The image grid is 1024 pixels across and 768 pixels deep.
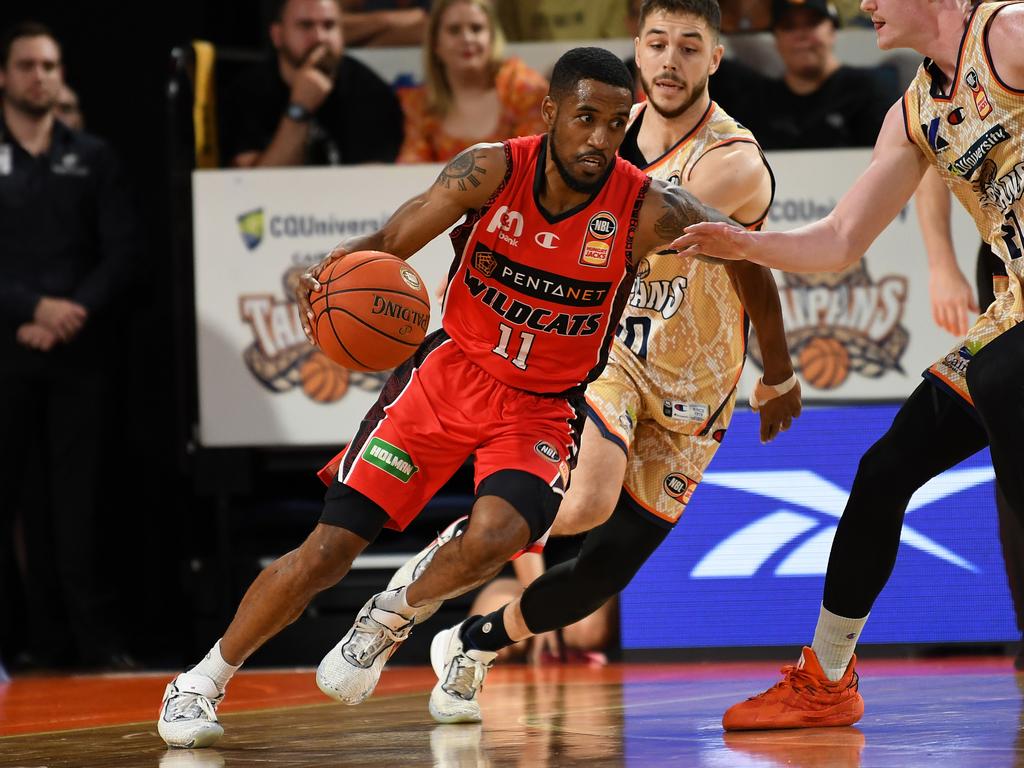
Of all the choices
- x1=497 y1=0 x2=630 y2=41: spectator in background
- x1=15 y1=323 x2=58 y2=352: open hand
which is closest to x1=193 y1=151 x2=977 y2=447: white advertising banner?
x1=15 y1=323 x2=58 y2=352: open hand

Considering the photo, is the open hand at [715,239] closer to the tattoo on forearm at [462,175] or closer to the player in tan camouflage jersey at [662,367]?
the tattoo on forearm at [462,175]

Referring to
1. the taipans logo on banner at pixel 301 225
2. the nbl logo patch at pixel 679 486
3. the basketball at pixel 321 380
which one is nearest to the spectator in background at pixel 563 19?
the taipans logo on banner at pixel 301 225

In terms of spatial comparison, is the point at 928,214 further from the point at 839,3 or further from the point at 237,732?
the point at 839,3

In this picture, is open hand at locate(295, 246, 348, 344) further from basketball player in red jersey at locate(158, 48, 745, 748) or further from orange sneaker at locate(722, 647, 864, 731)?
orange sneaker at locate(722, 647, 864, 731)

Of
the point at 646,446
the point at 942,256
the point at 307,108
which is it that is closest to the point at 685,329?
the point at 646,446

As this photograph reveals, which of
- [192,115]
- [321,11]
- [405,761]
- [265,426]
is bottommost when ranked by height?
[265,426]

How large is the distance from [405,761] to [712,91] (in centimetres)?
439

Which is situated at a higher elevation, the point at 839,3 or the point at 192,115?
the point at 839,3

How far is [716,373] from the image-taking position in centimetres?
454

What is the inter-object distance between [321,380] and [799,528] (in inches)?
88.3

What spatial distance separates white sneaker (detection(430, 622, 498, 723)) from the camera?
4207 millimetres

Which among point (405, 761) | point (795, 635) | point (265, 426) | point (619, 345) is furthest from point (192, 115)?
point (405, 761)

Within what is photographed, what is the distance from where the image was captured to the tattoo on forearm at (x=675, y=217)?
385 centimetres

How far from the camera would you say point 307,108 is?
7.06 meters
